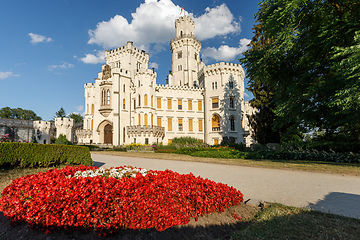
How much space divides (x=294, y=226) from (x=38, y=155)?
10.4 metres

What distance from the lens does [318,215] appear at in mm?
3885

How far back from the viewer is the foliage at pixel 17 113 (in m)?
68.7

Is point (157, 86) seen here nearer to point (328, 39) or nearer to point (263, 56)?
point (263, 56)

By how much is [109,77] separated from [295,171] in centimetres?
3508

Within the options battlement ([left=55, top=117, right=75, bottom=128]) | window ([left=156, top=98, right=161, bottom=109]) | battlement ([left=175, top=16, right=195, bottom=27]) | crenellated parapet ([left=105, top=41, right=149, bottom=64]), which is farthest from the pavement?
battlement ([left=55, top=117, right=75, bottom=128])

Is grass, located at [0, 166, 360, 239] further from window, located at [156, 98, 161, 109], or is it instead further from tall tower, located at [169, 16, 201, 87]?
tall tower, located at [169, 16, 201, 87]

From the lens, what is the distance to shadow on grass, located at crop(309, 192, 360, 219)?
13.8 feet

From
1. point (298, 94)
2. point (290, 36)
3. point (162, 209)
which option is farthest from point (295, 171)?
point (162, 209)

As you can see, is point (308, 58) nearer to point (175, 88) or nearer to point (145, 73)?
point (175, 88)

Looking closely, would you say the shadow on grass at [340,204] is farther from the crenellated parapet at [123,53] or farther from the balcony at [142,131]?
the crenellated parapet at [123,53]

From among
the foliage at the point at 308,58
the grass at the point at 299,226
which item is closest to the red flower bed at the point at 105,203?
the grass at the point at 299,226

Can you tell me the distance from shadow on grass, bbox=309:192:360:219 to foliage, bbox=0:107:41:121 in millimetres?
91930

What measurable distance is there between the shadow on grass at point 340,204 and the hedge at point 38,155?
1017cm

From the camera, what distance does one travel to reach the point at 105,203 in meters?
3.45
